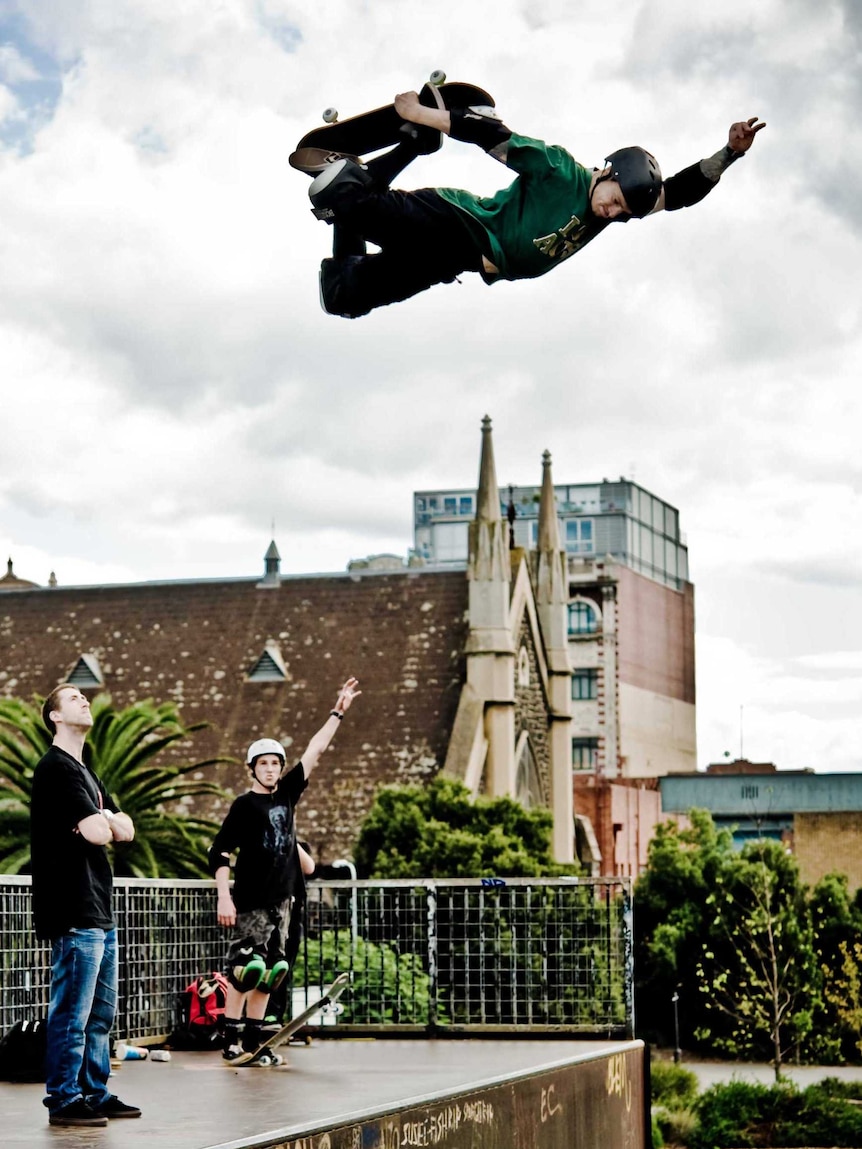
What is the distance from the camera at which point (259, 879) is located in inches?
421

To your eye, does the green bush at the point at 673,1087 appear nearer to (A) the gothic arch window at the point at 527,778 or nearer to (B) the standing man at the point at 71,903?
(B) the standing man at the point at 71,903

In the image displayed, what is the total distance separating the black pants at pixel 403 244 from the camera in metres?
5.85

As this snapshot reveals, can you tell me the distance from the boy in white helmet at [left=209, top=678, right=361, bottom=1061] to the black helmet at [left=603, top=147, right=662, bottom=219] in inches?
206

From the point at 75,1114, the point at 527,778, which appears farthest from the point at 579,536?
the point at 75,1114

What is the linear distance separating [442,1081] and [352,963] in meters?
4.19

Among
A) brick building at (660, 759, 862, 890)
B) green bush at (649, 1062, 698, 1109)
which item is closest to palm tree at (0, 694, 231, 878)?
green bush at (649, 1062, 698, 1109)

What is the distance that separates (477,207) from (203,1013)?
763 cm

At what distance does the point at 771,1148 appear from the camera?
23.8m

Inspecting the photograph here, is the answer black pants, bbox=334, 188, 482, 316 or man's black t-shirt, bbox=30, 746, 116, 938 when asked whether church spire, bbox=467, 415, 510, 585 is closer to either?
man's black t-shirt, bbox=30, 746, 116, 938

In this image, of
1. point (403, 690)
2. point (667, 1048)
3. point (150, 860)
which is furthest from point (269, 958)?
point (403, 690)

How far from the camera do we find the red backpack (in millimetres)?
12016

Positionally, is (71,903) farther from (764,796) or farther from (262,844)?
(764,796)

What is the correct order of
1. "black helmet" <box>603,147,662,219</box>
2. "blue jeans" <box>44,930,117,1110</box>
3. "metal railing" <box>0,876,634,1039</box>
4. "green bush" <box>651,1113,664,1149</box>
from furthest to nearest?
1. "green bush" <box>651,1113,664,1149</box>
2. "metal railing" <box>0,876,634,1039</box>
3. "blue jeans" <box>44,930,117,1110</box>
4. "black helmet" <box>603,147,662,219</box>

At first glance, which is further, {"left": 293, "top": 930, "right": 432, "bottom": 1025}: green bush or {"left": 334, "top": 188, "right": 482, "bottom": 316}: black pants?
{"left": 293, "top": 930, "right": 432, "bottom": 1025}: green bush
